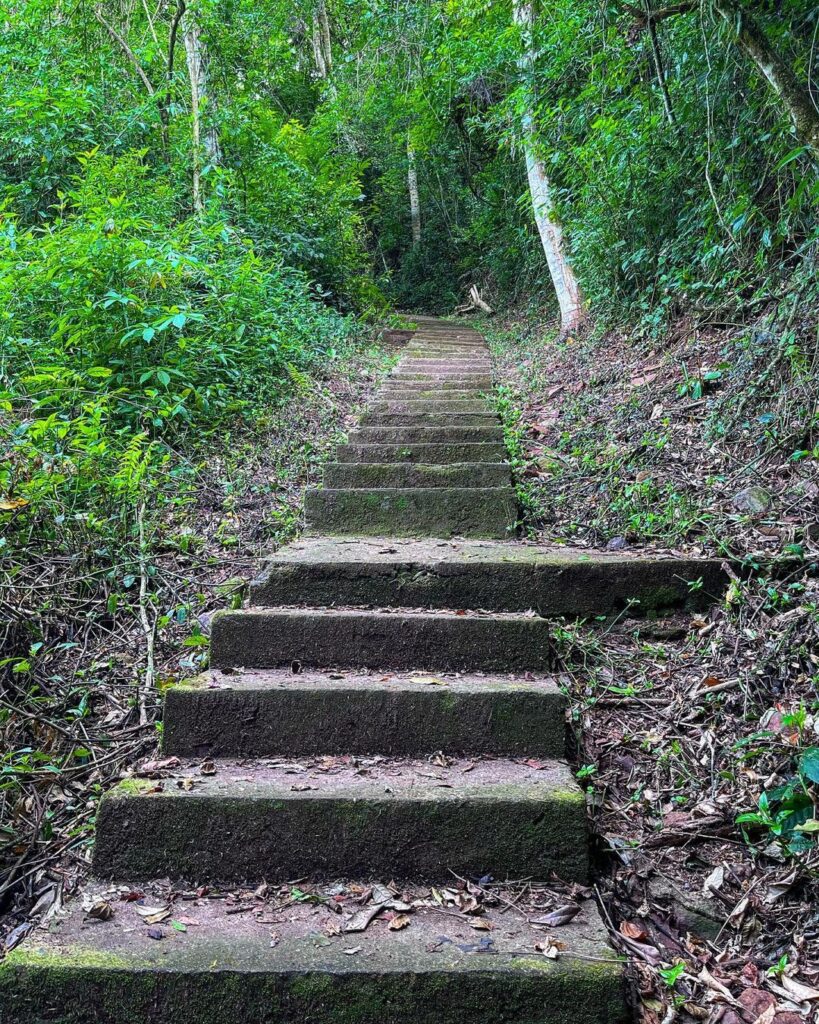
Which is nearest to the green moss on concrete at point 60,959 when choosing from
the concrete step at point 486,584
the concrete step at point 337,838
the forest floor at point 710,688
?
the concrete step at point 337,838

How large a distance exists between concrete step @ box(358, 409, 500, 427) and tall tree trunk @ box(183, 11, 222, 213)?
10.3 feet

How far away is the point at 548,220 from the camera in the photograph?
730cm

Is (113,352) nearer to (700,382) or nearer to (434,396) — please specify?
(434,396)

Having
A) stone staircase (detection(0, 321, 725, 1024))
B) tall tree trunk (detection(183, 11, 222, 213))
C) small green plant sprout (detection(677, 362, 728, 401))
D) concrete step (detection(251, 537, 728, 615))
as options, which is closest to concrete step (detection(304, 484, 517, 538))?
stone staircase (detection(0, 321, 725, 1024))

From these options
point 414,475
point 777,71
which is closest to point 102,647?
point 414,475

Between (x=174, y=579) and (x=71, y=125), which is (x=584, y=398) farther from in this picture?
(x=71, y=125)

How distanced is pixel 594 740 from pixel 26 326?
14.2ft

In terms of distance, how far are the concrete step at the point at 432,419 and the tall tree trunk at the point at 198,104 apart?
315 centimetres

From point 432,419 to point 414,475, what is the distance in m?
1.01

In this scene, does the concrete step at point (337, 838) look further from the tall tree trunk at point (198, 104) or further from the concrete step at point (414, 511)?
the tall tree trunk at point (198, 104)

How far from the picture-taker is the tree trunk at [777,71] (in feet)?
9.14

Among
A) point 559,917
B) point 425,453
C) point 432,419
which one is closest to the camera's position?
point 559,917

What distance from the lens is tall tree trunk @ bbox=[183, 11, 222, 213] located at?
655cm

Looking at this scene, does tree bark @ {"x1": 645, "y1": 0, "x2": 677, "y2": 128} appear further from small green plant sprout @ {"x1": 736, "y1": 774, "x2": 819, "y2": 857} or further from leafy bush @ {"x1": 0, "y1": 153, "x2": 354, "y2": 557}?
small green plant sprout @ {"x1": 736, "y1": 774, "x2": 819, "y2": 857}
